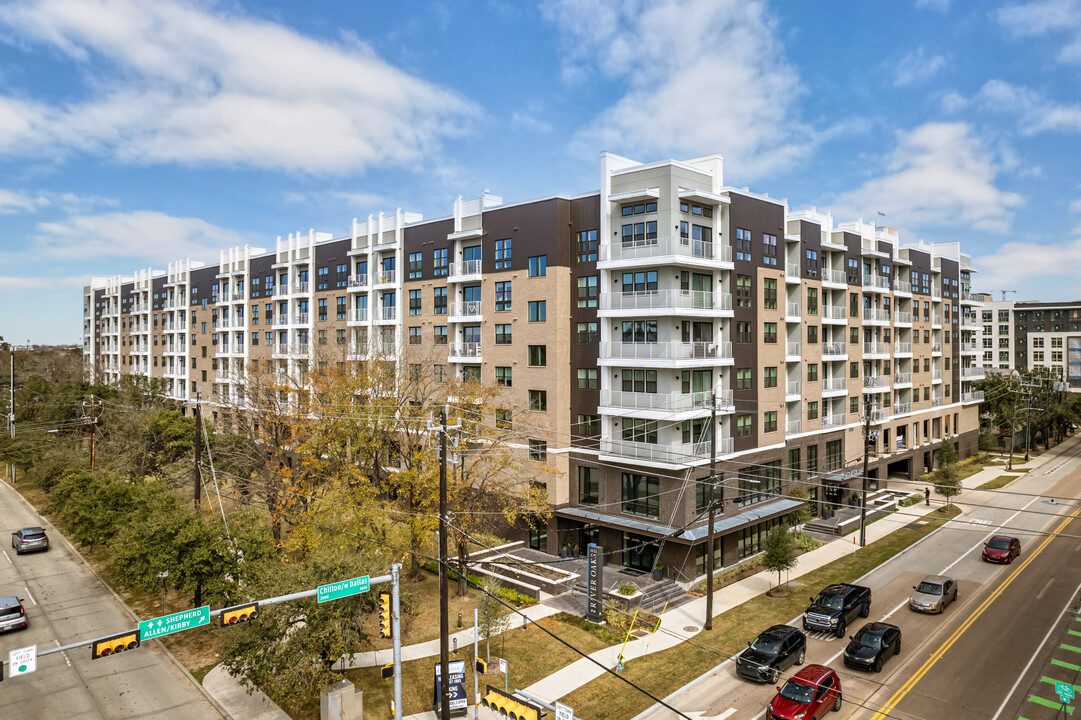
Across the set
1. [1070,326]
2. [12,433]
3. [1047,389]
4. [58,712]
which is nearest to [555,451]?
[58,712]

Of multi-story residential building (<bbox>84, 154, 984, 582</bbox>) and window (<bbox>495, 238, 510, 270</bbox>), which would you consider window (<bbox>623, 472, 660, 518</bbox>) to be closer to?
multi-story residential building (<bbox>84, 154, 984, 582</bbox>)

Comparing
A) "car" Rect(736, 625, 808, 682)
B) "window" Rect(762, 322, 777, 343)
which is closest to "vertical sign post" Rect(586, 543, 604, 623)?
"car" Rect(736, 625, 808, 682)

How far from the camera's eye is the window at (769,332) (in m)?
40.9

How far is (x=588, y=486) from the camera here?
38.7 m

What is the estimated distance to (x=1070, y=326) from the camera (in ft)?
344

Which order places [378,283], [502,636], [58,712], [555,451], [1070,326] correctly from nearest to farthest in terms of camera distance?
[58,712]
[502,636]
[555,451]
[378,283]
[1070,326]

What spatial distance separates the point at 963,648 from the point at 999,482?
4031 cm

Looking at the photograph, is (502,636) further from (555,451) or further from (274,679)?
(555,451)

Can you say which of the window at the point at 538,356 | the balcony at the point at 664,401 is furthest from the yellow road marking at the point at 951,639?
the window at the point at 538,356

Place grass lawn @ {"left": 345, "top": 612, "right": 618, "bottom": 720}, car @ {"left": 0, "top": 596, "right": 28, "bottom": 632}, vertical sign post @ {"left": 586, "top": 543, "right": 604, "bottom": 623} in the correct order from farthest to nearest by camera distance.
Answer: car @ {"left": 0, "top": 596, "right": 28, "bottom": 632} → vertical sign post @ {"left": 586, "top": 543, "right": 604, "bottom": 623} → grass lawn @ {"left": 345, "top": 612, "right": 618, "bottom": 720}

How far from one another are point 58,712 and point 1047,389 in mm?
92668

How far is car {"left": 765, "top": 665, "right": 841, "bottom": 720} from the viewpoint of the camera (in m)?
20.7

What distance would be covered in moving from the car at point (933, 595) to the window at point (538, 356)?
22518mm

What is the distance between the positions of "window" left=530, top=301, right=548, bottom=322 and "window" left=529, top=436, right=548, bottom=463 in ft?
24.5
